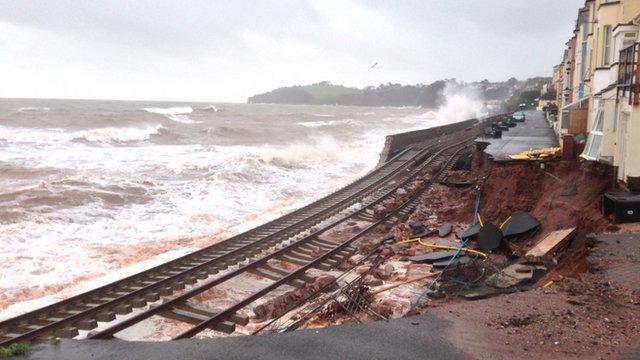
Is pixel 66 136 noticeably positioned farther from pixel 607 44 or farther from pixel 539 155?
pixel 607 44

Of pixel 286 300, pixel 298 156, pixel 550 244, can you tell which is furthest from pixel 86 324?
pixel 298 156

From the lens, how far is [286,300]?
958 centimetres

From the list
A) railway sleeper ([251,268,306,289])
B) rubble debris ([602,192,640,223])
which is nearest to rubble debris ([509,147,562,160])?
rubble debris ([602,192,640,223])

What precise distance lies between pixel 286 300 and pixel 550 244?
193 inches

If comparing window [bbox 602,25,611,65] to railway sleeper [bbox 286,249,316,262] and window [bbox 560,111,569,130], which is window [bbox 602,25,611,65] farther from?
railway sleeper [bbox 286,249,316,262]

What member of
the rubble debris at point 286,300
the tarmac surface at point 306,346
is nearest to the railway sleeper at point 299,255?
the rubble debris at point 286,300

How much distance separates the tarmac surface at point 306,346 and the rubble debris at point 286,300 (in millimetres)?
2154

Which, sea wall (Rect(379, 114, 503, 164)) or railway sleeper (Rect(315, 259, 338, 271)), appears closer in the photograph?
railway sleeper (Rect(315, 259, 338, 271))

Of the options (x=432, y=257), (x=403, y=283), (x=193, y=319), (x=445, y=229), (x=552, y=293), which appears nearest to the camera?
(x=552, y=293)

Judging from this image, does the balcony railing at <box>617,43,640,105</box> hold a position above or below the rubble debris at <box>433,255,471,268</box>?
above

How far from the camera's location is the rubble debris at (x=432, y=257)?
10.7 meters

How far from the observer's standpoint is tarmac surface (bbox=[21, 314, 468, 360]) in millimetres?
6355

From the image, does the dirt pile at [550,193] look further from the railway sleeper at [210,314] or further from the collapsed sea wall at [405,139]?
the collapsed sea wall at [405,139]

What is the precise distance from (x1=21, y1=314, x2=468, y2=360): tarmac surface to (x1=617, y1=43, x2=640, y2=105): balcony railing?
729 centimetres
